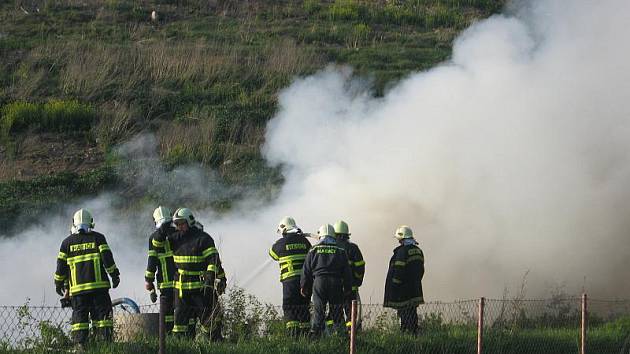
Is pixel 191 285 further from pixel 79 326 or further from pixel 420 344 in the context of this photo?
pixel 420 344

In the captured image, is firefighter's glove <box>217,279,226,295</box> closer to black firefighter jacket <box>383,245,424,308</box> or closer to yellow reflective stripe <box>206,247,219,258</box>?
yellow reflective stripe <box>206,247,219,258</box>

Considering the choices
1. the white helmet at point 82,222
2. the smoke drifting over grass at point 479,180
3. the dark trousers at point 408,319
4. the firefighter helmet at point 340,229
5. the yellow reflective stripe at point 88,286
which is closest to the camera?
the yellow reflective stripe at point 88,286

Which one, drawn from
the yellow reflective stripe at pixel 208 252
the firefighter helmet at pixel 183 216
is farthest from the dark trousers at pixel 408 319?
the firefighter helmet at pixel 183 216

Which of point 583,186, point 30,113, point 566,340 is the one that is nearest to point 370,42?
point 30,113

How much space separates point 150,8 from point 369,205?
66.0 feet

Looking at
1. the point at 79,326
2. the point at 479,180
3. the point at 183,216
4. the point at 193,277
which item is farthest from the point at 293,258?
the point at 479,180

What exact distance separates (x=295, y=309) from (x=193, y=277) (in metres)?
1.57

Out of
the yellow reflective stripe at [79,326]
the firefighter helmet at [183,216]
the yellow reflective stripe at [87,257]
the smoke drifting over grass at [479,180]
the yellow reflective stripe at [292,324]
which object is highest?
the smoke drifting over grass at [479,180]

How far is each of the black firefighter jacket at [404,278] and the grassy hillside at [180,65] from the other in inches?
365

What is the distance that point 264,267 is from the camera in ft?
65.1

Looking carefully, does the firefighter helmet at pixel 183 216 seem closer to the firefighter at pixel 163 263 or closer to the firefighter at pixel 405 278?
the firefighter at pixel 163 263

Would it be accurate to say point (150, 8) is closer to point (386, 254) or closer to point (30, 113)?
point (30, 113)

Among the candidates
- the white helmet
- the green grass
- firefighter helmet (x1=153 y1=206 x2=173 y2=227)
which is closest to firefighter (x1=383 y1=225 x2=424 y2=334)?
the green grass

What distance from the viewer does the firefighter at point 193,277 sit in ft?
48.6
